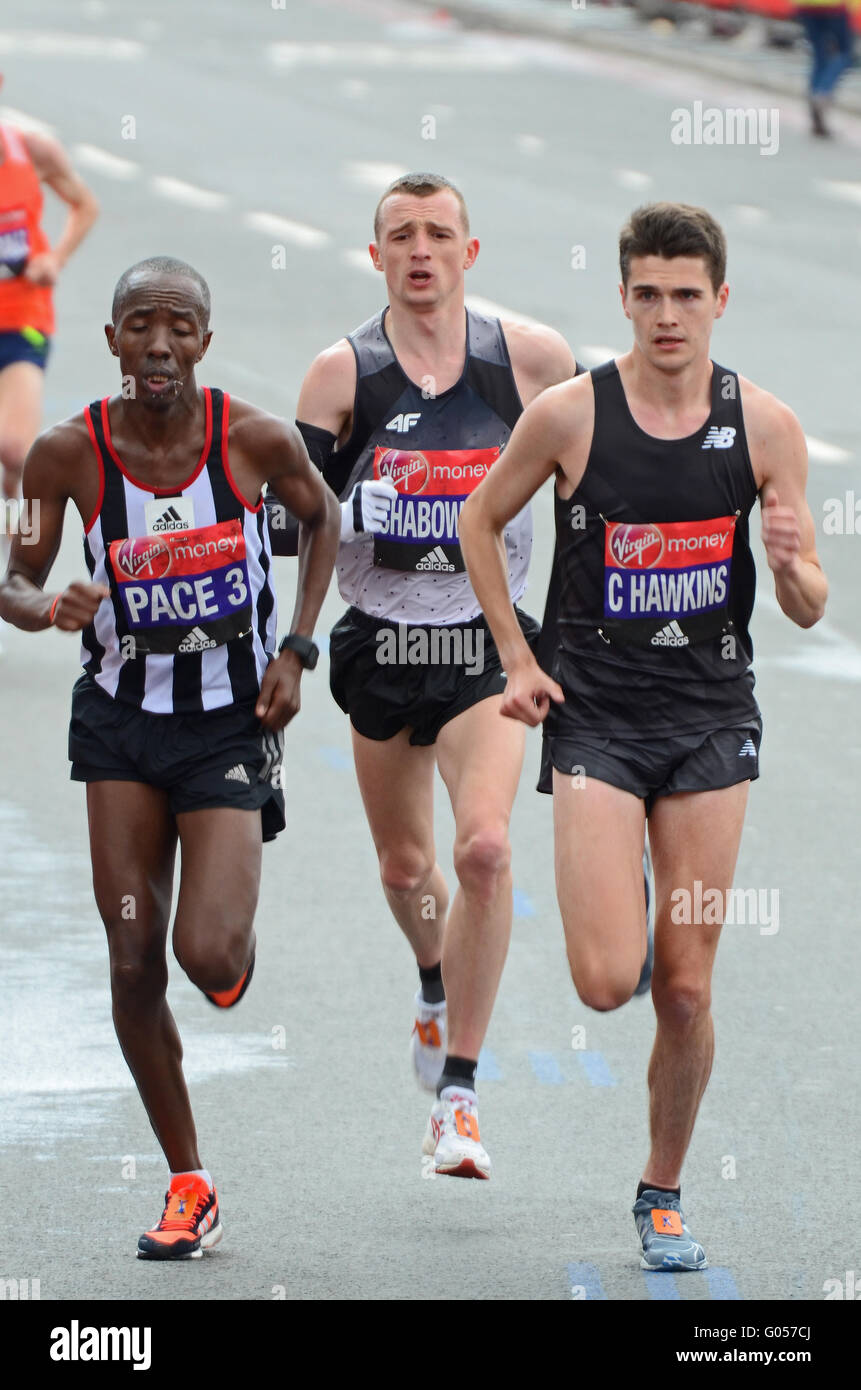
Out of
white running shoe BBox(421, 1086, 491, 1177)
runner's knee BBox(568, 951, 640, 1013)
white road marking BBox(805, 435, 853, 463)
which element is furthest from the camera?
white road marking BBox(805, 435, 853, 463)

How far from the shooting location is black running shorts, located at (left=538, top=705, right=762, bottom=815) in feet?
20.5

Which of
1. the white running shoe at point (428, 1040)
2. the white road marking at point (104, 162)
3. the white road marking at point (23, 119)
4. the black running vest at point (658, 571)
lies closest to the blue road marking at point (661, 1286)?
the black running vest at point (658, 571)

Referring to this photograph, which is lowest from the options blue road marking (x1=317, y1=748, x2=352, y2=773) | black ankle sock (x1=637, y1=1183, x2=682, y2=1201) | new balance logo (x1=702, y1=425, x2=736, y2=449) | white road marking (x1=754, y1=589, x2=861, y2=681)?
black ankle sock (x1=637, y1=1183, x2=682, y2=1201)

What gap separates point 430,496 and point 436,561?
186 mm

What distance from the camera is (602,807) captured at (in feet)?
20.4

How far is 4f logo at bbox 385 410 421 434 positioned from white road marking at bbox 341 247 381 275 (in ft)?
46.6

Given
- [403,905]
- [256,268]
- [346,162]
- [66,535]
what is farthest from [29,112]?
[403,905]

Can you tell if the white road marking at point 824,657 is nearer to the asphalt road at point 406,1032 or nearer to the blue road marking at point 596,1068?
the asphalt road at point 406,1032

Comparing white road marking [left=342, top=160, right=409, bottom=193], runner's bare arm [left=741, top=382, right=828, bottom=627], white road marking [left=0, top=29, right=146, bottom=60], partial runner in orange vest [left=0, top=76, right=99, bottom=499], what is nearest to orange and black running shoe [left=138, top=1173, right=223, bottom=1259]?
runner's bare arm [left=741, top=382, right=828, bottom=627]

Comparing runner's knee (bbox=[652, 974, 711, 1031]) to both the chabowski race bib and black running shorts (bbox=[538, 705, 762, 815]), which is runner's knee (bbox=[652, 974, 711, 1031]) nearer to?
black running shorts (bbox=[538, 705, 762, 815])

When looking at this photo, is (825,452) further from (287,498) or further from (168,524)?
(168,524)

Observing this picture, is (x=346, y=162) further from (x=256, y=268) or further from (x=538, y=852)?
(x=538, y=852)

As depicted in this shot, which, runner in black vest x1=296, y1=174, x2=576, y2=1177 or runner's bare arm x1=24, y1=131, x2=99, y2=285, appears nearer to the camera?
runner in black vest x1=296, y1=174, x2=576, y2=1177

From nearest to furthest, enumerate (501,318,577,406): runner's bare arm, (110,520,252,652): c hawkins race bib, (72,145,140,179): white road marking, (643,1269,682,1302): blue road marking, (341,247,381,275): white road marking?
(643,1269,682,1302): blue road marking
(110,520,252,652): c hawkins race bib
(501,318,577,406): runner's bare arm
(341,247,381,275): white road marking
(72,145,140,179): white road marking
